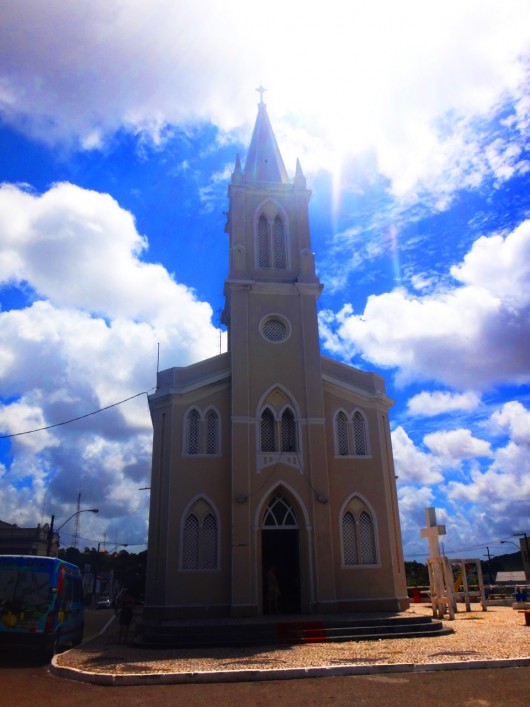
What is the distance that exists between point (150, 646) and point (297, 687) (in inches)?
276

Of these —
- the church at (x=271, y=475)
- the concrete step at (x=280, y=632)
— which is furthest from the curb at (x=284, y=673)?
the church at (x=271, y=475)

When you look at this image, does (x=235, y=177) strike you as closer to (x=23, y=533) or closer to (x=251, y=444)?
(x=251, y=444)

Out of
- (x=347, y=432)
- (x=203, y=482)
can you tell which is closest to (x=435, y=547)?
(x=347, y=432)

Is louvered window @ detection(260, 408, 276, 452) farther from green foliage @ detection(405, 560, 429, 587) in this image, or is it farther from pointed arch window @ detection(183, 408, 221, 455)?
green foliage @ detection(405, 560, 429, 587)

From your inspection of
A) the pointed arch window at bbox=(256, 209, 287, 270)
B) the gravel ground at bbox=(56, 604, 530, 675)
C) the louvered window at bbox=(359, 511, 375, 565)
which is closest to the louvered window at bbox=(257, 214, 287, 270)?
the pointed arch window at bbox=(256, 209, 287, 270)

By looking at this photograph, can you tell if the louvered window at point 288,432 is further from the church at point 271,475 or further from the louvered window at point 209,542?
the louvered window at point 209,542

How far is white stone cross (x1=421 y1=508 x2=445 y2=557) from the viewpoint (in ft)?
70.0

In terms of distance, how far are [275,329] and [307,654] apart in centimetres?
1316

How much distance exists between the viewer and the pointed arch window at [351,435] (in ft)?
74.8

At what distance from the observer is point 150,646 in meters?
15.6

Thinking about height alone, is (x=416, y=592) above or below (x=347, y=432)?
below

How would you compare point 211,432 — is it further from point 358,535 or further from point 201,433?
point 358,535

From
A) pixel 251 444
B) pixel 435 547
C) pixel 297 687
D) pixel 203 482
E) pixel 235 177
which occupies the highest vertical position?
pixel 235 177

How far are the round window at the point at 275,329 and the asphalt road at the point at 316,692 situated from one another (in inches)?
581
